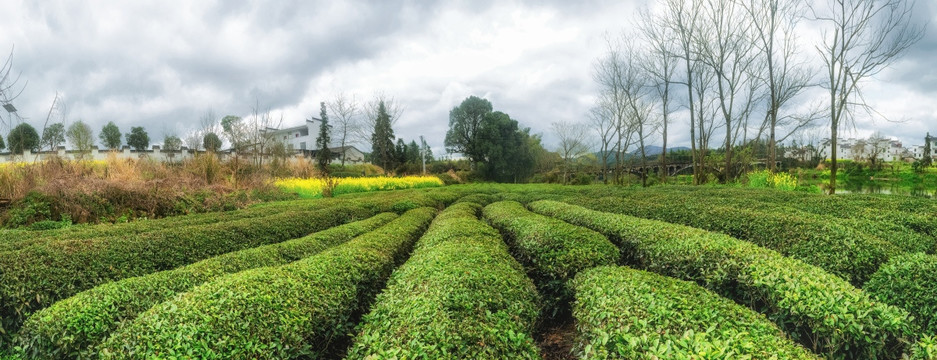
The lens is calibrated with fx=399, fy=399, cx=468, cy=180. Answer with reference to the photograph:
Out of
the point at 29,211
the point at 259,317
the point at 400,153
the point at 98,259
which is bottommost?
the point at 259,317

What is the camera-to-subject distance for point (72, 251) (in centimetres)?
492

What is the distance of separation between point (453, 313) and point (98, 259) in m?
4.86

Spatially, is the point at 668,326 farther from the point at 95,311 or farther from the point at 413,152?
the point at 413,152

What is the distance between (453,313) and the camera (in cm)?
310

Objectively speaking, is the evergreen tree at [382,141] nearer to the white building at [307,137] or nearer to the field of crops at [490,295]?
the white building at [307,137]

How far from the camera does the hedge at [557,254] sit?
16.3 feet

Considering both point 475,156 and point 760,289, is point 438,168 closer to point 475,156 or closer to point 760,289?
point 475,156

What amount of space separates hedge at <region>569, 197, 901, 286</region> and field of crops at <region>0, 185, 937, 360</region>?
3 cm

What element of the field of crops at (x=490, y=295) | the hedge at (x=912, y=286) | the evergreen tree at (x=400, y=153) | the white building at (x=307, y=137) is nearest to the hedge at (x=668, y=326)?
the field of crops at (x=490, y=295)

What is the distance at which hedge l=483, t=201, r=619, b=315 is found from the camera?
196 inches

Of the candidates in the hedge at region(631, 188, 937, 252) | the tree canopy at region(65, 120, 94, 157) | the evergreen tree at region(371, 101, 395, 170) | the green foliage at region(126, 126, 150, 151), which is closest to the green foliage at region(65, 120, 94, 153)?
the tree canopy at region(65, 120, 94, 157)

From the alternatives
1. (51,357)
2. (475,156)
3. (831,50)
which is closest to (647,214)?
(51,357)

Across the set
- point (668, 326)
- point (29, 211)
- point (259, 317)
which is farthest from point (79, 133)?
point (668, 326)

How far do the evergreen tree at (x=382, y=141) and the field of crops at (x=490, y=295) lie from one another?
34.4 m
